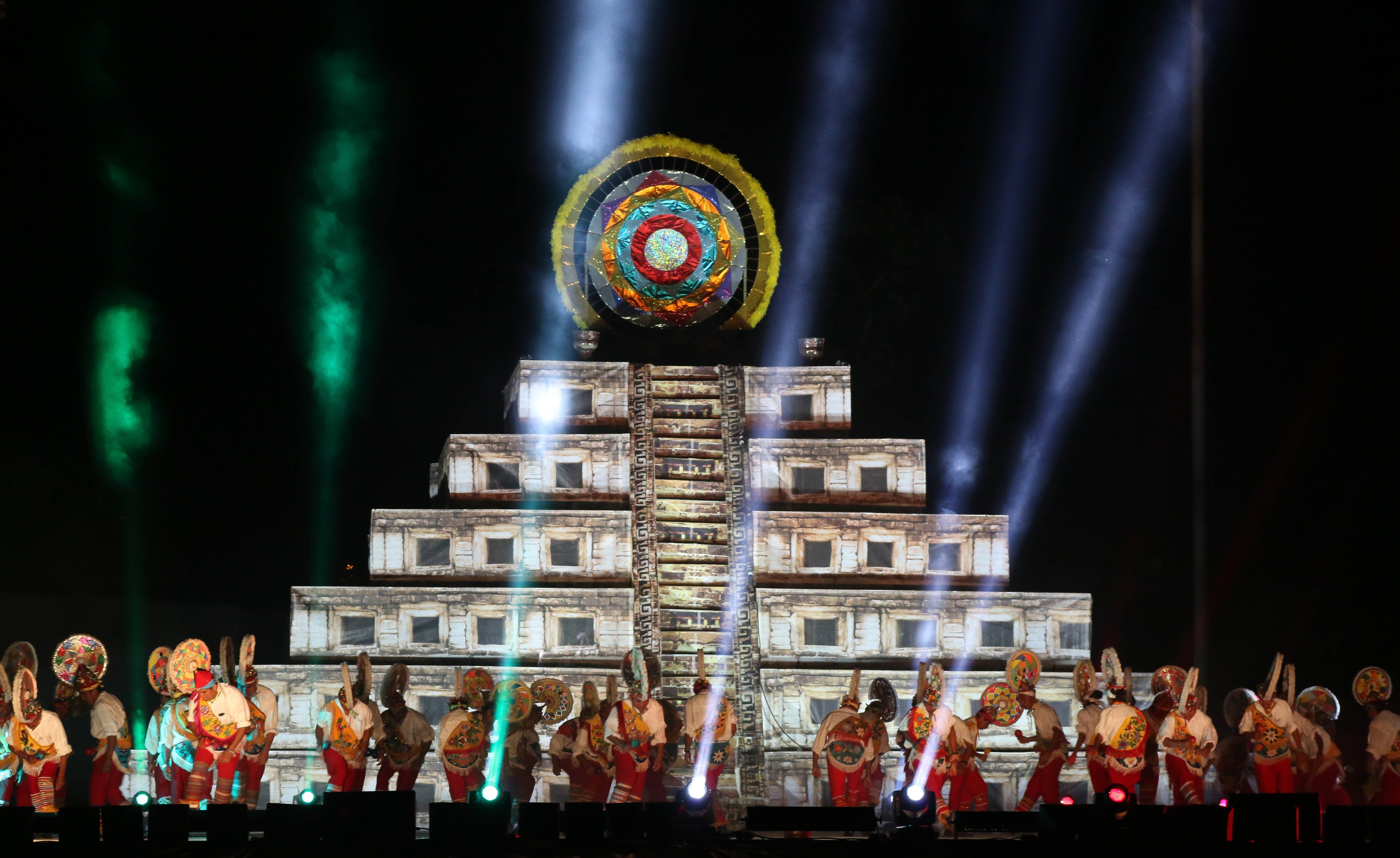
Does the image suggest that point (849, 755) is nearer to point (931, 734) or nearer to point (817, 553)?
point (931, 734)

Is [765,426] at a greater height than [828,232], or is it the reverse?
[828,232]

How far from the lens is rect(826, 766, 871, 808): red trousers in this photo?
21672 millimetres

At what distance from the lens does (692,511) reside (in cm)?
2895

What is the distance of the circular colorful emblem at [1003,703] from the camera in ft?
74.4

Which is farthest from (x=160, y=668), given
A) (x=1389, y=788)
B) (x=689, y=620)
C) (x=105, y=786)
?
(x=1389, y=788)

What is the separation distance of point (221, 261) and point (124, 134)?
2969 millimetres

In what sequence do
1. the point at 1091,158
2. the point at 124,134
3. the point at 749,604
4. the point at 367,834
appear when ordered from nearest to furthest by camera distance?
the point at 367,834
the point at 749,604
the point at 124,134
the point at 1091,158

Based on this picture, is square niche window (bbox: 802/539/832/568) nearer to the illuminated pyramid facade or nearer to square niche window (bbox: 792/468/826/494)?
the illuminated pyramid facade

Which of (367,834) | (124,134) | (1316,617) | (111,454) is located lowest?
(367,834)

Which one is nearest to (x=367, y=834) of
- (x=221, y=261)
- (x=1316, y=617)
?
(x=221, y=261)

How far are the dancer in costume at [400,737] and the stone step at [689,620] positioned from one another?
238 inches

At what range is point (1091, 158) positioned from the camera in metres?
31.9

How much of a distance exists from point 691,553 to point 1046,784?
857cm

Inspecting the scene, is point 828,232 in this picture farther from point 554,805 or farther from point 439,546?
point 554,805
